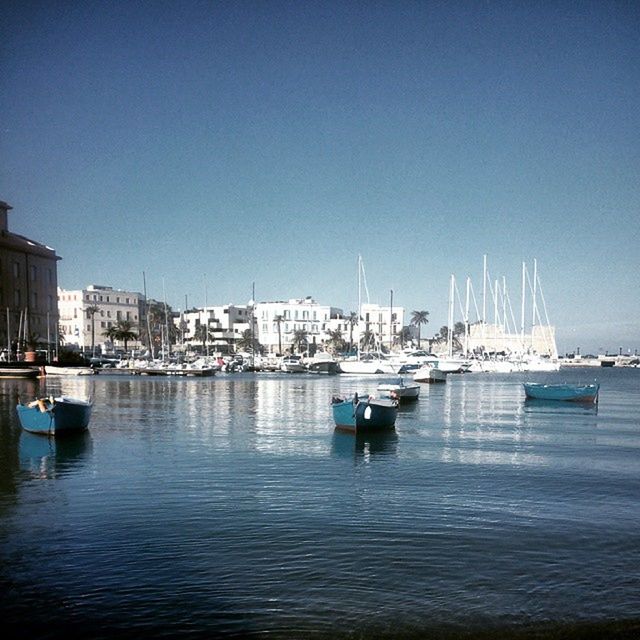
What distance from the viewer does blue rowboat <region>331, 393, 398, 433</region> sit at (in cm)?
2980

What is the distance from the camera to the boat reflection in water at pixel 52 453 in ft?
66.3

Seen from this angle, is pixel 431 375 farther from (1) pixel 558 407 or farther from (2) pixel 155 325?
(2) pixel 155 325

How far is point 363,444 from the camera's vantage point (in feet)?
88.4

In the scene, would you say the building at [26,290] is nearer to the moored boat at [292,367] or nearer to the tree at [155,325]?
the moored boat at [292,367]

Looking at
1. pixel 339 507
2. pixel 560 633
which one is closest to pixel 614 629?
pixel 560 633

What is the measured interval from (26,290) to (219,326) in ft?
239

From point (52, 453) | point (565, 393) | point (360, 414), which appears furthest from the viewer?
point (565, 393)

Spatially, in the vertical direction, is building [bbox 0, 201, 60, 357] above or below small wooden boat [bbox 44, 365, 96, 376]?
above

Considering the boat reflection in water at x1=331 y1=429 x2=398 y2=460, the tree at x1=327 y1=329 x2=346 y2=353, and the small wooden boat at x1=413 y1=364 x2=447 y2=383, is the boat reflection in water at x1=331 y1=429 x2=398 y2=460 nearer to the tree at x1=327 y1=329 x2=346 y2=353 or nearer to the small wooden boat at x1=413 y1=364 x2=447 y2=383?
the small wooden boat at x1=413 y1=364 x2=447 y2=383

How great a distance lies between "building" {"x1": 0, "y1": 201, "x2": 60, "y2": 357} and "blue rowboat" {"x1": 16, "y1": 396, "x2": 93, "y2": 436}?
6886cm

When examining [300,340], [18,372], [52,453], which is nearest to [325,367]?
[300,340]

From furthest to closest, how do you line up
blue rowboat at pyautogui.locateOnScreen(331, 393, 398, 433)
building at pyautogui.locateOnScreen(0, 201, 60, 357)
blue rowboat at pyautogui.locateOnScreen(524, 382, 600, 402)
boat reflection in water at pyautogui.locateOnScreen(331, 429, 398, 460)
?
building at pyautogui.locateOnScreen(0, 201, 60, 357) < blue rowboat at pyautogui.locateOnScreen(524, 382, 600, 402) < blue rowboat at pyautogui.locateOnScreen(331, 393, 398, 433) < boat reflection in water at pyautogui.locateOnScreen(331, 429, 398, 460)

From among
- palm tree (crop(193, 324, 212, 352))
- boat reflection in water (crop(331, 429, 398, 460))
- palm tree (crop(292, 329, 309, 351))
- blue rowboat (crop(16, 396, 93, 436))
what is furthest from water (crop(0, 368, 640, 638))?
palm tree (crop(292, 329, 309, 351))

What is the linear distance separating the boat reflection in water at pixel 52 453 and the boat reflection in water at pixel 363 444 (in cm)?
919
